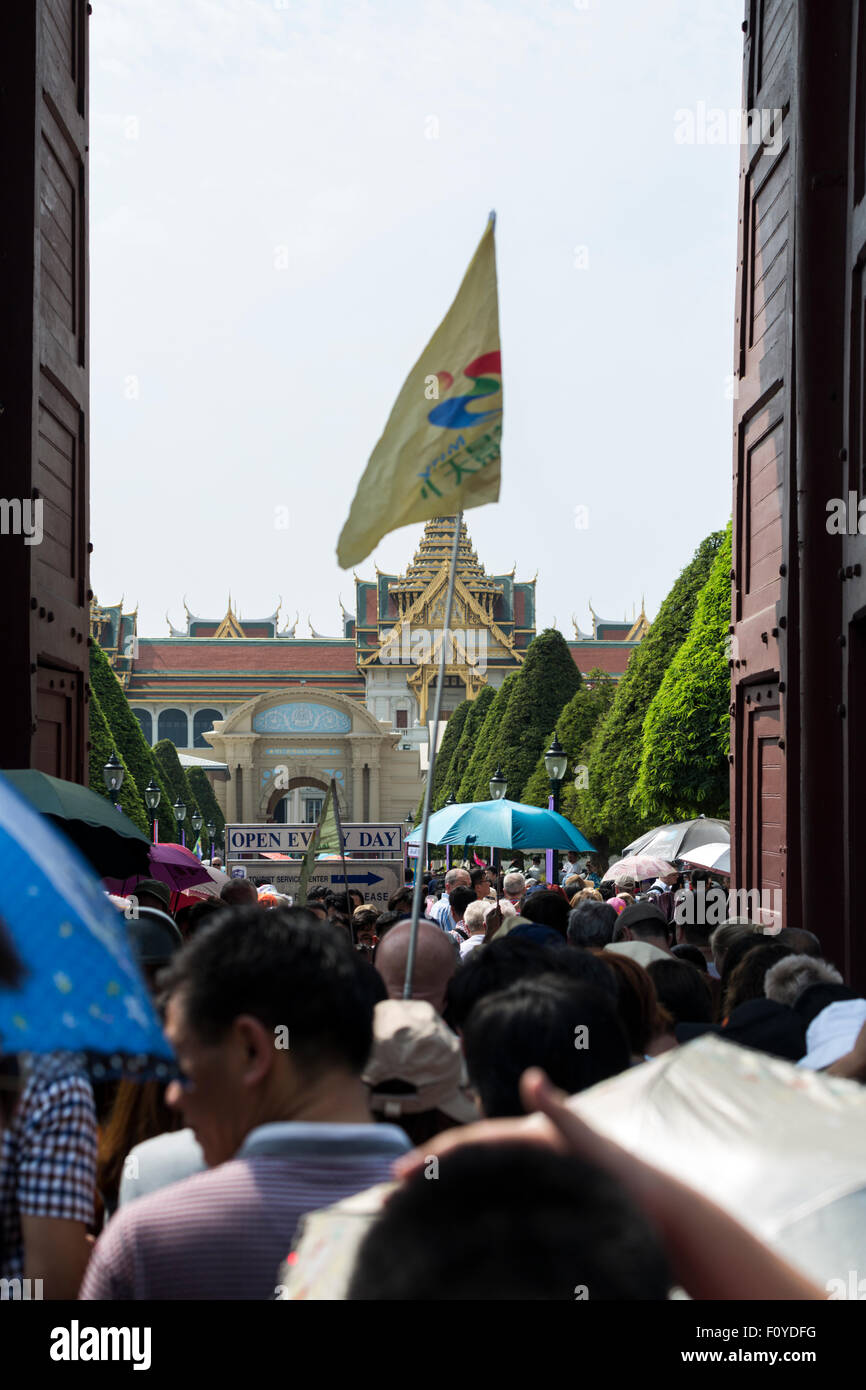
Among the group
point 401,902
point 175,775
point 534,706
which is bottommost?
point 401,902

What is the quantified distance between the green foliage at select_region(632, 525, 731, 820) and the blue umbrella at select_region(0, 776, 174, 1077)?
64.3 ft

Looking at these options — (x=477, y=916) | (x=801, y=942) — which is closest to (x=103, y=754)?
(x=477, y=916)

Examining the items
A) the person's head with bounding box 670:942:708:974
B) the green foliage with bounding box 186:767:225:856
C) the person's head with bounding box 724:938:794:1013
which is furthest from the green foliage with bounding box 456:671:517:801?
the person's head with bounding box 724:938:794:1013

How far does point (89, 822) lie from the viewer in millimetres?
8586

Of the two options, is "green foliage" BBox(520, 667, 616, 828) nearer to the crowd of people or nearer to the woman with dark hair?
the woman with dark hair

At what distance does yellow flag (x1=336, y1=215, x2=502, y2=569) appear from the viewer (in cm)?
572

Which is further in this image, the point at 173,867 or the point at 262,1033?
the point at 173,867

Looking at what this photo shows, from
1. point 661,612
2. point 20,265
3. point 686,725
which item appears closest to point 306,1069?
point 20,265

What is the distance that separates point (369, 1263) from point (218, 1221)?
0.82m

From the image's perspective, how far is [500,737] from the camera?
49625 mm

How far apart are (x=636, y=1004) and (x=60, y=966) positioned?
123 inches

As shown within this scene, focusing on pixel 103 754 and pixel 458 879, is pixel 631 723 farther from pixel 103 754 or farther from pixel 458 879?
pixel 458 879

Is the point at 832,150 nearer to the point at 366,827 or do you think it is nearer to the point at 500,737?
the point at 366,827

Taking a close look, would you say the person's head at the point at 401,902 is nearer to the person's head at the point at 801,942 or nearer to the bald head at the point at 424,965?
the person's head at the point at 801,942
